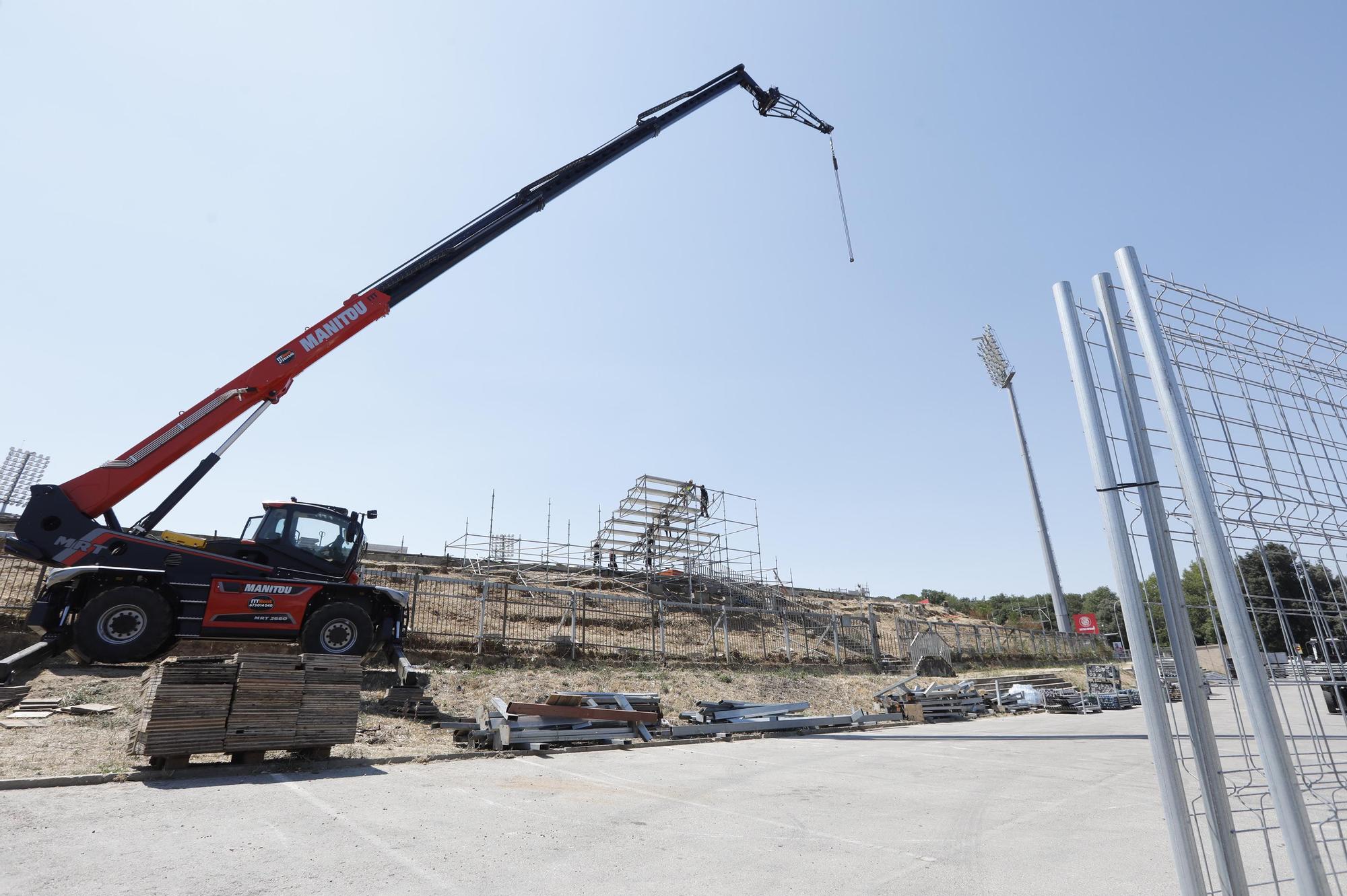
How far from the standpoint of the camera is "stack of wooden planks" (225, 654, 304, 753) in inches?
317

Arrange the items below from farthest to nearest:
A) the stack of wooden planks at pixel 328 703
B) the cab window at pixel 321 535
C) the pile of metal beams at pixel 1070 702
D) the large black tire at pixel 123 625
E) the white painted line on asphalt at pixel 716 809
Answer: the pile of metal beams at pixel 1070 702
the cab window at pixel 321 535
the large black tire at pixel 123 625
the stack of wooden planks at pixel 328 703
the white painted line on asphalt at pixel 716 809

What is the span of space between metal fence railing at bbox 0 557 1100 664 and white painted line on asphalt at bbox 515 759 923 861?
8.81 m

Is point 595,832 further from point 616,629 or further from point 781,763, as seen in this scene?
point 616,629

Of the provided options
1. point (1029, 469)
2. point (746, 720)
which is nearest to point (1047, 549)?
point (1029, 469)

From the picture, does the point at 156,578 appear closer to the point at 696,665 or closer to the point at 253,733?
the point at 253,733

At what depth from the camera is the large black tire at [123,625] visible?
34.5 feet

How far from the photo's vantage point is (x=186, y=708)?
25.5 ft

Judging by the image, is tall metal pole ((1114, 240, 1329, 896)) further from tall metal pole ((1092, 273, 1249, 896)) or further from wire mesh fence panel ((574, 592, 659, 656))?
wire mesh fence panel ((574, 592, 659, 656))

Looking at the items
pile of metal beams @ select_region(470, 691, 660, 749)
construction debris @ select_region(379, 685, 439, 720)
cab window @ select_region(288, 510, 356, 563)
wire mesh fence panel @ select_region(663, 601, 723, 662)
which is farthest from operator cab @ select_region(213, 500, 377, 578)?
wire mesh fence panel @ select_region(663, 601, 723, 662)

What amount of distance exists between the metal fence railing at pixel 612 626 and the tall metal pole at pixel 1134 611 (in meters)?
16.1

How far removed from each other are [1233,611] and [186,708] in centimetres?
944

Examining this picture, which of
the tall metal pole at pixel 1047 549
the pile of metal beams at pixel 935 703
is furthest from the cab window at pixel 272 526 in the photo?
the tall metal pole at pixel 1047 549

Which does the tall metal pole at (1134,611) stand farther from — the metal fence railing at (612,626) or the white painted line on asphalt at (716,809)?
the metal fence railing at (612,626)

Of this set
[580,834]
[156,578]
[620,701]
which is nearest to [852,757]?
[620,701]
